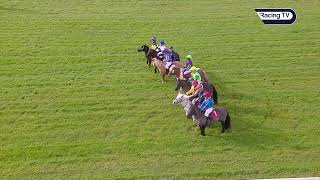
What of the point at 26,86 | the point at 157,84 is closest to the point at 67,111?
the point at 26,86

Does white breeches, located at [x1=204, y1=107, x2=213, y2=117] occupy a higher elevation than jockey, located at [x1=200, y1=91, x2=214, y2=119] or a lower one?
lower

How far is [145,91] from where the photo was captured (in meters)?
17.2

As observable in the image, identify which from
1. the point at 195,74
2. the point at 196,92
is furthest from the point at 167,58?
the point at 196,92

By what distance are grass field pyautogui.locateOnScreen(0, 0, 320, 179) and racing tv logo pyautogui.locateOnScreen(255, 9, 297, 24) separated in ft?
A: 1.24

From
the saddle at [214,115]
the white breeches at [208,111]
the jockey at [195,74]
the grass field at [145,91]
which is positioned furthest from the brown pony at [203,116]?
the jockey at [195,74]

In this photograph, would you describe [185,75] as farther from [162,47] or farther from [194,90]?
[162,47]

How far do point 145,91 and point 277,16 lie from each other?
11.7m

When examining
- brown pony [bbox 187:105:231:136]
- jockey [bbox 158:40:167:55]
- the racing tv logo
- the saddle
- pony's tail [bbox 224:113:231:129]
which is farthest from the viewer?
the racing tv logo

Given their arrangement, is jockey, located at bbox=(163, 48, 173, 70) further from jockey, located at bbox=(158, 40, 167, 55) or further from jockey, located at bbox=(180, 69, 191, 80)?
jockey, located at bbox=(180, 69, 191, 80)

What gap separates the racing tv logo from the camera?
24469 mm

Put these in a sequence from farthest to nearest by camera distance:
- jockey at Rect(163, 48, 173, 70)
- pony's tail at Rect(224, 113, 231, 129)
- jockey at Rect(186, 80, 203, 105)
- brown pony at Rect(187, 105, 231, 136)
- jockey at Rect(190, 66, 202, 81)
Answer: jockey at Rect(163, 48, 173, 70) → jockey at Rect(190, 66, 202, 81) → pony's tail at Rect(224, 113, 231, 129) → jockey at Rect(186, 80, 203, 105) → brown pony at Rect(187, 105, 231, 136)

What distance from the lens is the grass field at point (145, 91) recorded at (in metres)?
13.1

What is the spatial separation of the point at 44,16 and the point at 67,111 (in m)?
9.72

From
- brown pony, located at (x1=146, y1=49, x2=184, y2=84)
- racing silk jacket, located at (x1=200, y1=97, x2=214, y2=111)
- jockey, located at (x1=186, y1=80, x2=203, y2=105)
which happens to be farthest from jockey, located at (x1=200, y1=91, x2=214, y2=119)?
brown pony, located at (x1=146, y1=49, x2=184, y2=84)
